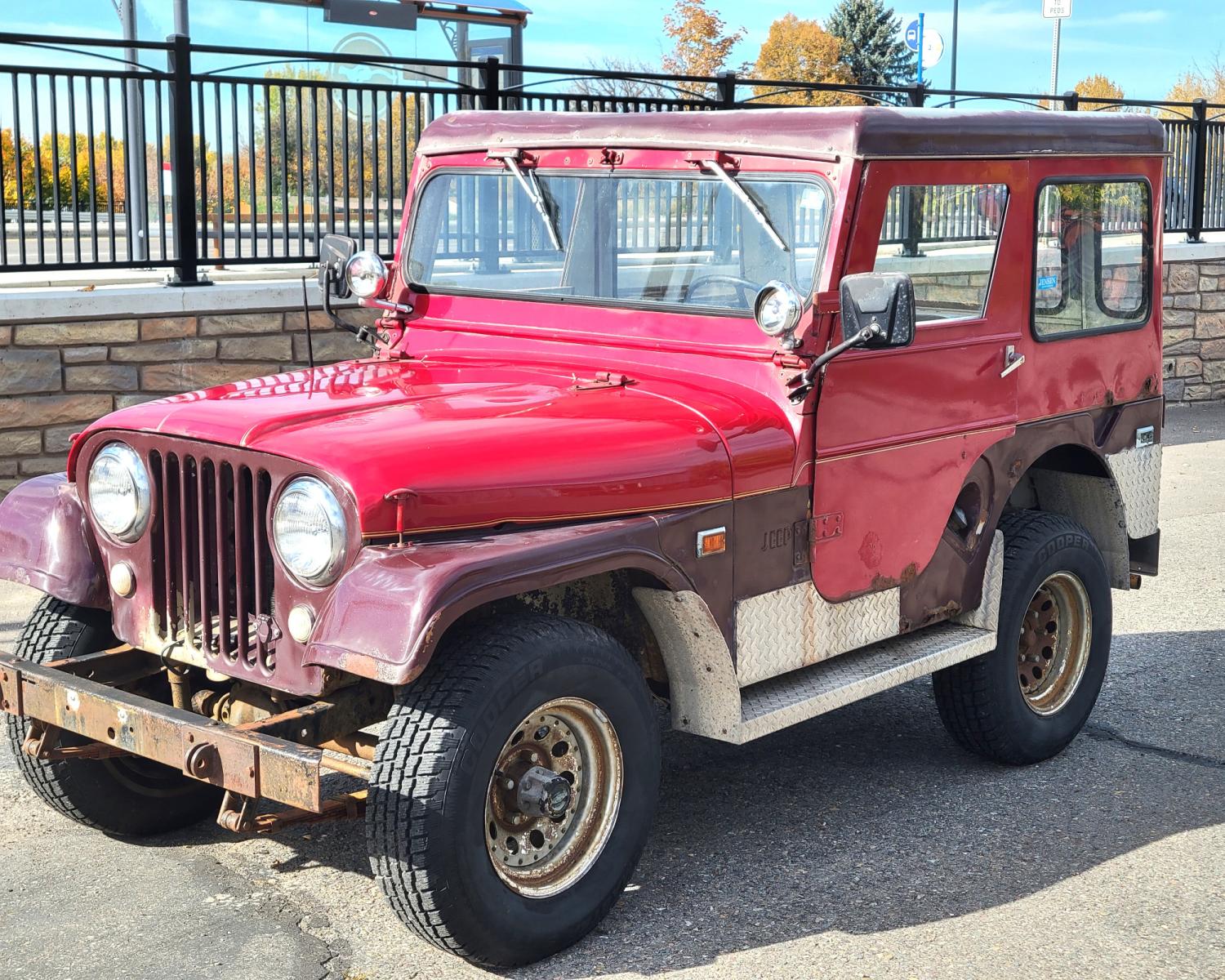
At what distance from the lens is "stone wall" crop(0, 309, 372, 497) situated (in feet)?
25.2

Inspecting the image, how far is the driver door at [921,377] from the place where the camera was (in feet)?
13.6

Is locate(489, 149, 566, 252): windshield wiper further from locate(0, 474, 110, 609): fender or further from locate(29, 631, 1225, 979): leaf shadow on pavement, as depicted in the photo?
locate(29, 631, 1225, 979): leaf shadow on pavement

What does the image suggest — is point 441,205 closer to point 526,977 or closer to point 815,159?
point 815,159

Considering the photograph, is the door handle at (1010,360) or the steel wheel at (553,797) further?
the door handle at (1010,360)

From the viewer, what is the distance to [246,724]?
11.5 ft

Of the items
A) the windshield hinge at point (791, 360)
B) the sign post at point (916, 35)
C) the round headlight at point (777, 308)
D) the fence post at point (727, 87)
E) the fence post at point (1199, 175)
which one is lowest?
the windshield hinge at point (791, 360)

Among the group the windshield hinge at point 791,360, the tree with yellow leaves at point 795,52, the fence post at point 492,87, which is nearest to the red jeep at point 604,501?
the windshield hinge at point 791,360

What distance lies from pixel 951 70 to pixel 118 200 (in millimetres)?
41043

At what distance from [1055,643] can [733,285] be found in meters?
1.76

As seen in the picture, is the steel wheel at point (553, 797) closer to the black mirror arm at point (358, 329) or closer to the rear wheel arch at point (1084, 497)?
the black mirror arm at point (358, 329)

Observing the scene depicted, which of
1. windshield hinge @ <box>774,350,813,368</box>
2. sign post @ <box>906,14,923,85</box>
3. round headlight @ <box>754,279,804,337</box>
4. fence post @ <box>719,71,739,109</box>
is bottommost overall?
windshield hinge @ <box>774,350,813,368</box>

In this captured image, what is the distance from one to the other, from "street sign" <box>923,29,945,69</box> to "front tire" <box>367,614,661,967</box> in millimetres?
31125

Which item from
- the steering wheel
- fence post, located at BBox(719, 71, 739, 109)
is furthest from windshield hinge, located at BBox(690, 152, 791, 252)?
fence post, located at BBox(719, 71, 739, 109)

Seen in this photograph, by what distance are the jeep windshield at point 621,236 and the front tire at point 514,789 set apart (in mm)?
1211
